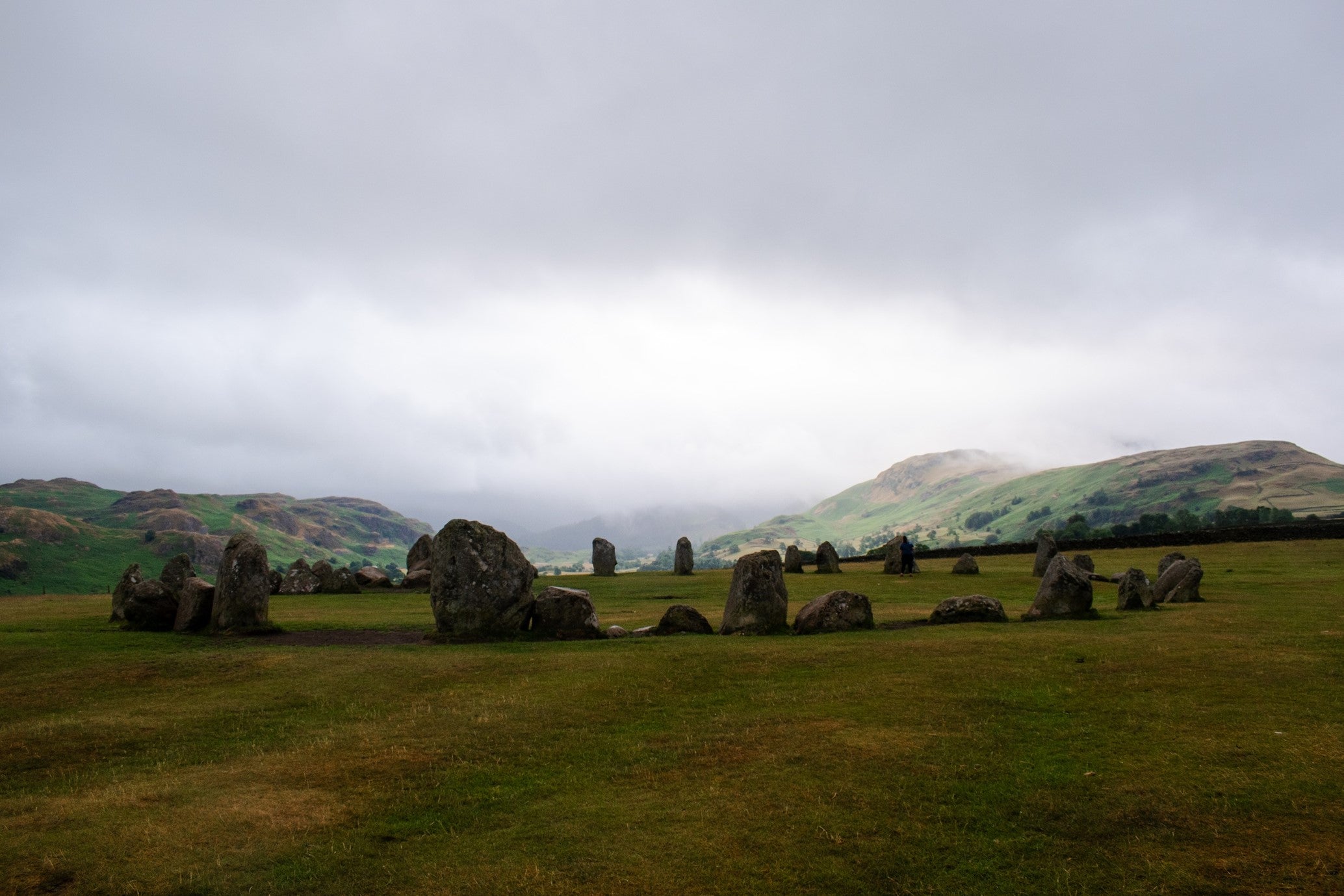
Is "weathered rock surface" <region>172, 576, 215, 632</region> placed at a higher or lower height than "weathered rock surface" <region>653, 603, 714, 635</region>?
higher

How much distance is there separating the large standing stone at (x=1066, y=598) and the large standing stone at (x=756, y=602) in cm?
738

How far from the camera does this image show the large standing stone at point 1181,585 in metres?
24.9

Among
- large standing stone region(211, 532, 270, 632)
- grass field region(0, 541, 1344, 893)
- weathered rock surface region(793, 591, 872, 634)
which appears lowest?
grass field region(0, 541, 1344, 893)

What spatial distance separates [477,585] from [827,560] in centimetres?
3155

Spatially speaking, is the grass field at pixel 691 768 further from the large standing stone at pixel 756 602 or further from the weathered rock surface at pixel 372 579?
the weathered rock surface at pixel 372 579

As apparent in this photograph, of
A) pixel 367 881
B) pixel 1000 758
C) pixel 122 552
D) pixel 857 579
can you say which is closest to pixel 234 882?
pixel 367 881

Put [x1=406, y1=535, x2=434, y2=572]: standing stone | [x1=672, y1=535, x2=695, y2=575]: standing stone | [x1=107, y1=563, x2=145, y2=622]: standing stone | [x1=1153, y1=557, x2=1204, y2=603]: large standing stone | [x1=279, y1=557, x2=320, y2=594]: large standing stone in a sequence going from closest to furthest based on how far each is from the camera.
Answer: [x1=107, y1=563, x2=145, y2=622]: standing stone → [x1=1153, y1=557, x2=1204, y2=603]: large standing stone → [x1=279, y1=557, x2=320, y2=594]: large standing stone → [x1=406, y1=535, x2=434, y2=572]: standing stone → [x1=672, y1=535, x2=695, y2=575]: standing stone

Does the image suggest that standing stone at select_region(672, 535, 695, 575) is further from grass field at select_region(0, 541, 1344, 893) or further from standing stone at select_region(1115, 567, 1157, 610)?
grass field at select_region(0, 541, 1344, 893)

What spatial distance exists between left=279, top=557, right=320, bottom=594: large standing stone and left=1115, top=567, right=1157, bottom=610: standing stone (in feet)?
→ 116

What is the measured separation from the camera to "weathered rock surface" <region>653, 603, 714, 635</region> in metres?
21.1

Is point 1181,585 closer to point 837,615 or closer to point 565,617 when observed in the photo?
point 837,615

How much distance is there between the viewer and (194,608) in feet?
71.6

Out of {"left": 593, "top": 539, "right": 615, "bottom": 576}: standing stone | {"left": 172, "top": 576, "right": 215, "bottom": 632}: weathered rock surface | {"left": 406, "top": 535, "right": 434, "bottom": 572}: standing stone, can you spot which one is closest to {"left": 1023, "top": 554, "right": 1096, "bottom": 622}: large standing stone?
{"left": 172, "top": 576, "right": 215, "bottom": 632}: weathered rock surface

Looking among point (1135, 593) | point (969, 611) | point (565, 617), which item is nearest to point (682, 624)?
point (565, 617)
